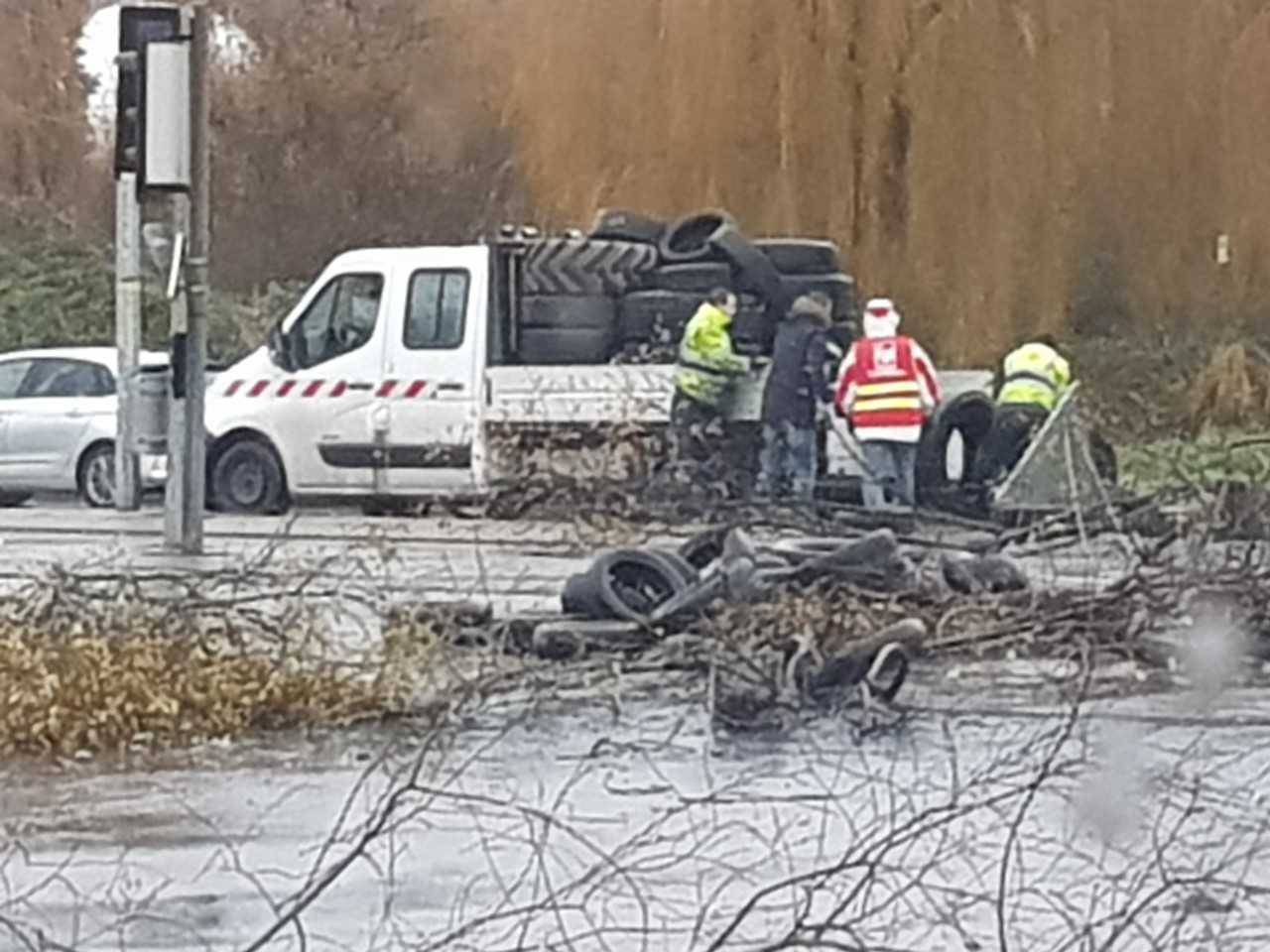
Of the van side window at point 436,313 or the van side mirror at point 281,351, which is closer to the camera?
the van side window at point 436,313

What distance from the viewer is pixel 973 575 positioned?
12.9 meters

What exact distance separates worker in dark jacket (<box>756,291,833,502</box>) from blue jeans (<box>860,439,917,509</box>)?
0.45m

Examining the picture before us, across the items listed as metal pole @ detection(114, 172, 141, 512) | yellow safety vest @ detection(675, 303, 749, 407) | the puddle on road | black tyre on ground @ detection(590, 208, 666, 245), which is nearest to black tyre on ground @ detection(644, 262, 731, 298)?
black tyre on ground @ detection(590, 208, 666, 245)

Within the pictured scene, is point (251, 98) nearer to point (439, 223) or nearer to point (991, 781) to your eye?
point (439, 223)

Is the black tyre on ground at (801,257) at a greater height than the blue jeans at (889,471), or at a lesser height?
greater

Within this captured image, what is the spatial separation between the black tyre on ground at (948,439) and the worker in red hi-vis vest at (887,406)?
1.43 feet

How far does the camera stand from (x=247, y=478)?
2288cm

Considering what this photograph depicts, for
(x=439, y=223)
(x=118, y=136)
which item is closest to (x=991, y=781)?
(x=118, y=136)

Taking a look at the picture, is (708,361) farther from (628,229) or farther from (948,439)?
(628,229)

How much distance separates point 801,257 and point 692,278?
967mm

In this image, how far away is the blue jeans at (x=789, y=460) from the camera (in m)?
20.3

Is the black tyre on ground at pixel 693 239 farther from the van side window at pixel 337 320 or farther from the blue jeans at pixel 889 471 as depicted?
the blue jeans at pixel 889 471

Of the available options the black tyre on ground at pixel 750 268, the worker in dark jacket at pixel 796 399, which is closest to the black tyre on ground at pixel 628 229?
the black tyre on ground at pixel 750 268

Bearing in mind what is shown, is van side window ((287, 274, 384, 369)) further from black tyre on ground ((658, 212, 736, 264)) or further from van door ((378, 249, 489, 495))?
black tyre on ground ((658, 212, 736, 264))
